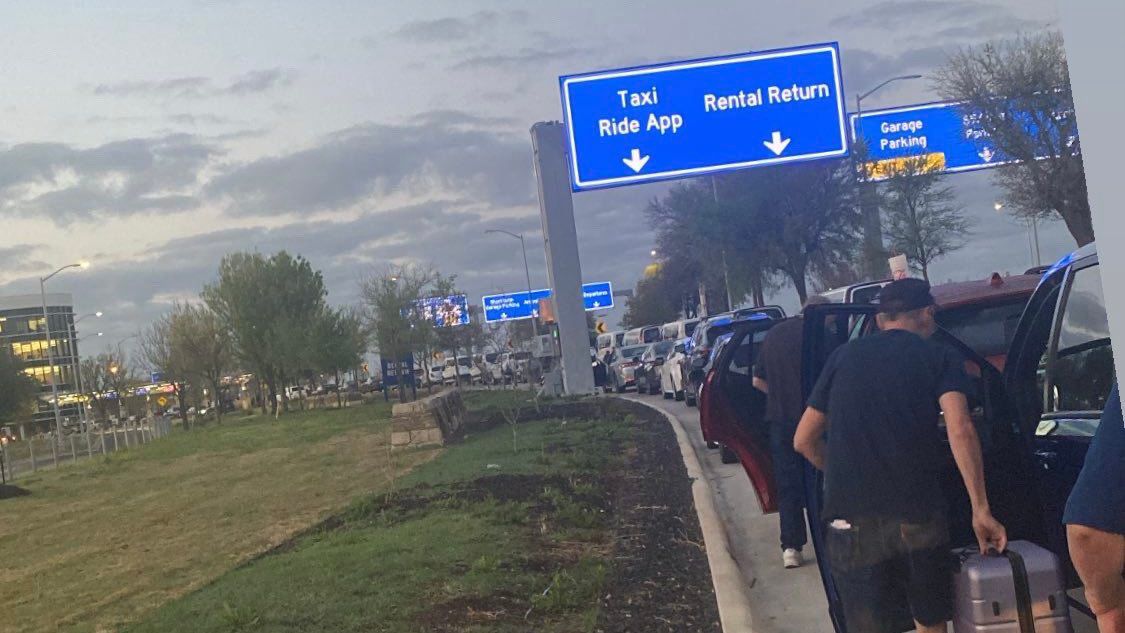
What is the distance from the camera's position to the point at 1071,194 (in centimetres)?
2888

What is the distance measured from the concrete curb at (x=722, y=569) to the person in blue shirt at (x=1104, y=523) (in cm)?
363

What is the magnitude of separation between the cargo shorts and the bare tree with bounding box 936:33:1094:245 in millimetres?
26039

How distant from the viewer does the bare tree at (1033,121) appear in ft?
93.9

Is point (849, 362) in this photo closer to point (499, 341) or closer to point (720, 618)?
point (720, 618)

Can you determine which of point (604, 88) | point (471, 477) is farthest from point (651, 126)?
point (471, 477)

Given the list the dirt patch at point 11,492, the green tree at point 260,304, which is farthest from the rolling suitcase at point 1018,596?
the green tree at point 260,304

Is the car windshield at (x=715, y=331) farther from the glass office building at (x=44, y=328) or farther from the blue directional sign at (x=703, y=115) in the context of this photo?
the glass office building at (x=44, y=328)

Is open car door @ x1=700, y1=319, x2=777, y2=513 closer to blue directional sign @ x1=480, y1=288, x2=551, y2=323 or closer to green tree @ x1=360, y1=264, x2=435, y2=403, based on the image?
green tree @ x1=360, y1=264, x2=435, y2=403

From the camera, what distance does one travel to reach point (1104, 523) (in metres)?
2.81

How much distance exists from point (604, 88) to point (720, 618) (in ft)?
55.2

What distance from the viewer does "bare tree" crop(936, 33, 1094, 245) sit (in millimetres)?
28609

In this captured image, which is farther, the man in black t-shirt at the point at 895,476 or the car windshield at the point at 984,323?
the car windshield at the point at 984,323

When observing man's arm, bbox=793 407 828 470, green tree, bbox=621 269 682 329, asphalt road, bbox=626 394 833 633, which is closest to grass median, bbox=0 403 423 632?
asphalt road, bbox=626 394 833 633

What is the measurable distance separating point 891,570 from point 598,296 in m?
84.4
